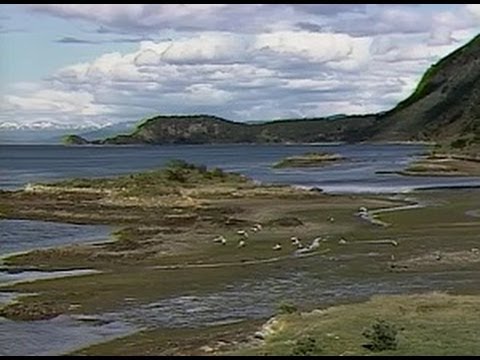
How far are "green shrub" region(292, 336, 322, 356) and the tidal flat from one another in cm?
141

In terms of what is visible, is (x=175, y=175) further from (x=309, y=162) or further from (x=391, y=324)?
(x=309, y=162)

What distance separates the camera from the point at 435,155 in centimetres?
13312

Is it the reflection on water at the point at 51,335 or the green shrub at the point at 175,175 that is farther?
the green shrub at the point at 175,175

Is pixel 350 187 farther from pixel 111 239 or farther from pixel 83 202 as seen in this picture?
pixel 111 239

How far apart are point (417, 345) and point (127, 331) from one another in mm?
7138

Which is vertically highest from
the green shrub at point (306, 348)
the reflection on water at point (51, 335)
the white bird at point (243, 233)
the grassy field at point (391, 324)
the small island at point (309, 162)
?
the green shrub at point (306, 348)

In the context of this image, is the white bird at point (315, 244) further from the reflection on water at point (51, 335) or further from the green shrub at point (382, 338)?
the green shrub at point (382, 338)

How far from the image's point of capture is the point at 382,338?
723 inches

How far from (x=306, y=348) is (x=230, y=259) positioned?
57.1 ft

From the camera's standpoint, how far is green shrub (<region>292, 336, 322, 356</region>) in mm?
18109

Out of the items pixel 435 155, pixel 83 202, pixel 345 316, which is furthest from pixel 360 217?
pixel 435 155

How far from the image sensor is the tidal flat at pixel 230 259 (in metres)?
24.8

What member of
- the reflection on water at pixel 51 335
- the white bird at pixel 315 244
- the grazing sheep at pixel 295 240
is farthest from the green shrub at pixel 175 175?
the reflection on water at pixel 51 335

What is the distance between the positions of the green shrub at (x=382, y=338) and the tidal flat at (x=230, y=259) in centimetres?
247
